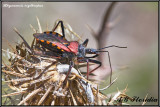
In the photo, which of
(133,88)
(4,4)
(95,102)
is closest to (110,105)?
(95,102)

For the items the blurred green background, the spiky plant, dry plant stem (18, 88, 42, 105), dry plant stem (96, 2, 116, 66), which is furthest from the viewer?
the blurred green background

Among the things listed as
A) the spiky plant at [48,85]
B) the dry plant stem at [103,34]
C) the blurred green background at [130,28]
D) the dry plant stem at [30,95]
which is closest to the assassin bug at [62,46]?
the spiky plant at [48,85]

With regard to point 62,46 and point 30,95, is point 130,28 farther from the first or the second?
point 30,95

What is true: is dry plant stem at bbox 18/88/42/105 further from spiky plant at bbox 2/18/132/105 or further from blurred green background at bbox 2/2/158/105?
blurred green background at bbox 2/2/158/105

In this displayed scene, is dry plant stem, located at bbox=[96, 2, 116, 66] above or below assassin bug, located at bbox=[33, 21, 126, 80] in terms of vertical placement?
above

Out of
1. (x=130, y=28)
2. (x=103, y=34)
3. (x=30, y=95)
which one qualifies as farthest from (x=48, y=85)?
(x=130, y=28)

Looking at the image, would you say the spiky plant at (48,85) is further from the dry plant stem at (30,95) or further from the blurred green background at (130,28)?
the blurred green background at (130,28)

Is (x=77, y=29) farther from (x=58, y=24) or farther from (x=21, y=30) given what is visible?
(x=21, y=30)

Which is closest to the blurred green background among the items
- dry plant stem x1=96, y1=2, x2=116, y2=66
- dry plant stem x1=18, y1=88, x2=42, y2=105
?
dry plant stem x1=96, y1=2, x2=116, y2=66
